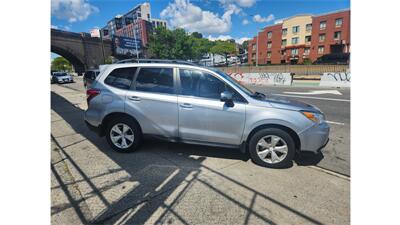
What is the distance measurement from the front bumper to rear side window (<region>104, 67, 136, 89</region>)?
3104 millimetres

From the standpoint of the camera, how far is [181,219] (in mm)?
2264

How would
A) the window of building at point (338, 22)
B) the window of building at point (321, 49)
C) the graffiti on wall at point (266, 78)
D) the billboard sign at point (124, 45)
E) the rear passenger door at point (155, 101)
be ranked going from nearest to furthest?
the rear passenger door at point (155, 101) < the graffiti on wall at point (266, 78) < the window of building at point (338, 22) < the window of building at point (321, 49) < the billboard sign at point (124, 45)

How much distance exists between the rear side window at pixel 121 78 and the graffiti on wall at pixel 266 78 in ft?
65.6

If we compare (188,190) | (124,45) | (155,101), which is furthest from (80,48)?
(188,190)

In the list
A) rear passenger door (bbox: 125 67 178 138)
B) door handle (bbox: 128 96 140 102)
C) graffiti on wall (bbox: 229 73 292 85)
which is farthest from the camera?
graffiti on wall (bbox: 229 73 292 85)

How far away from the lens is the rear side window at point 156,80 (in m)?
3.70

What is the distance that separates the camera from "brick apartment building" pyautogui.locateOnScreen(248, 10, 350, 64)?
43731 millimetres

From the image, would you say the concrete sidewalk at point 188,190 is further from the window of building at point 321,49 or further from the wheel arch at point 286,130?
the window of building at point 321,49

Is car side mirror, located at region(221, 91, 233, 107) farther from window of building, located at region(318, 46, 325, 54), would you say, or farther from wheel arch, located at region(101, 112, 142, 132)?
window of building, located at region(318, 46, 325, 54)

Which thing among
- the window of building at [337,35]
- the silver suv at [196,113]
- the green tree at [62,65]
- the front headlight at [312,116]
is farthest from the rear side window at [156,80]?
the green tree at [62,65]

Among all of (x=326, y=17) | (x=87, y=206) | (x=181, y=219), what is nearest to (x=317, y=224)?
(x=181, y=219)

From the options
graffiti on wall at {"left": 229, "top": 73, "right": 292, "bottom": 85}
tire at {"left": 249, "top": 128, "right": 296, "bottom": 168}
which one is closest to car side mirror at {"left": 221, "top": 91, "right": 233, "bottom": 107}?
tire at {"left": 249, "top": 128, "right": 296, "bottom": 168}
